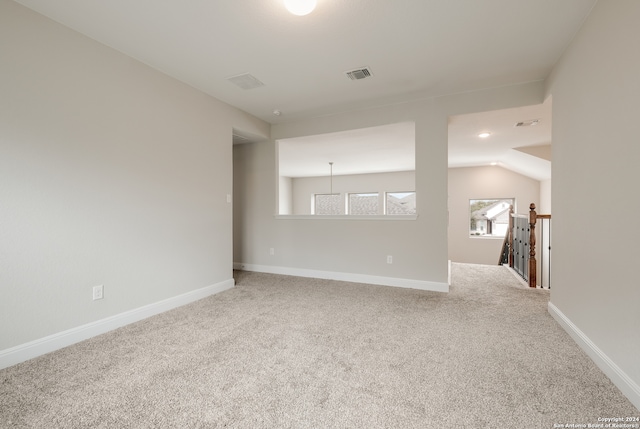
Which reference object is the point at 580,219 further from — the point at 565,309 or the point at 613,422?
→ the point at 613,422

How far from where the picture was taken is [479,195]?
745cm

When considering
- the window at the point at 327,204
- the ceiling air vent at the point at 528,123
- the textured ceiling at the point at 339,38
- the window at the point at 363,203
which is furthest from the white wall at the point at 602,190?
the window at the point at 327,204

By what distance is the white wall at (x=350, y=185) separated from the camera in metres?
8.40

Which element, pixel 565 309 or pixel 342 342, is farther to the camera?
pixel 565 309

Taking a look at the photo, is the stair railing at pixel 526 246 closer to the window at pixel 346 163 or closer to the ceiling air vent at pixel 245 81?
the window at pixel 346 163

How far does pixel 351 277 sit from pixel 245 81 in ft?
9.26

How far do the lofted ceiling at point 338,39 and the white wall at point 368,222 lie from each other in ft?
0.93

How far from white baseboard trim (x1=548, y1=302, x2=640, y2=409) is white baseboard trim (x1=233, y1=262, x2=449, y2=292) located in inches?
50.6

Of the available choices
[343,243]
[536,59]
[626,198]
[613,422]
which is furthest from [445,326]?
[536,59]

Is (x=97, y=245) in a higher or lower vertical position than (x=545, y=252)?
higher

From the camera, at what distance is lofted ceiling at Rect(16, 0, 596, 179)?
6.37 ft

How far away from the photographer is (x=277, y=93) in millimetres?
3326

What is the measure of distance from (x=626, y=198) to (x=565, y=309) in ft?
4.22

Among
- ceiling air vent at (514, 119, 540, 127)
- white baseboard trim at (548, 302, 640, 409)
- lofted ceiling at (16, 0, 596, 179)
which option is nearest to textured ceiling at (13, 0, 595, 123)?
lofted ceiling at (16, 0, 596, 179)
